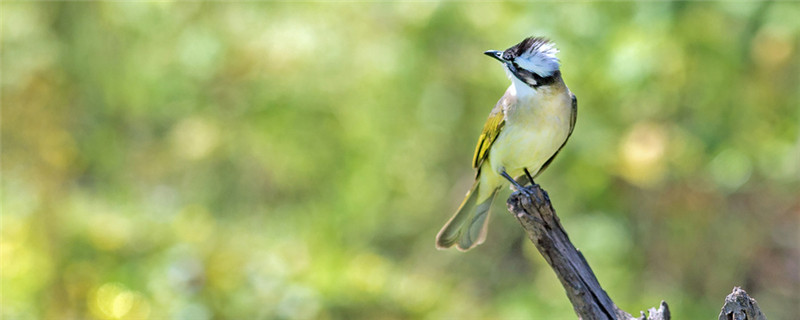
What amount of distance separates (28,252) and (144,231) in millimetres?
726

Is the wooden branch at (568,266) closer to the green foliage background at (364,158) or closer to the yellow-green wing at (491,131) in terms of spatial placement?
the yellow-green wing at (491,131)

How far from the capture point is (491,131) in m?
3.22

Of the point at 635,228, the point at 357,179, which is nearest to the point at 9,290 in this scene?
the point at 357,179

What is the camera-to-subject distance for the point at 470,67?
582 centimetres

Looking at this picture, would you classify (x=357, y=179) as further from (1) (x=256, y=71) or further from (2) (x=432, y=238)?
(1) (x=256, y=71)

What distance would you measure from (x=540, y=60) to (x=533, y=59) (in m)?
0.02

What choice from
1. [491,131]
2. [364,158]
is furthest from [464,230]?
[364,158]

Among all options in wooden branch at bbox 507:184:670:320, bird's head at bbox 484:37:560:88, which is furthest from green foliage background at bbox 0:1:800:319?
wooden branch at bbox 507:184:670:320

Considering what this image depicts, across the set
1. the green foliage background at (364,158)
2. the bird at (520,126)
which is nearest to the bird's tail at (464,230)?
the bird at (520,126)

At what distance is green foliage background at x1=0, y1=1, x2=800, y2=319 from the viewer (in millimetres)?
5180

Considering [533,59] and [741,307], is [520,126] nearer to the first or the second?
[533,59]

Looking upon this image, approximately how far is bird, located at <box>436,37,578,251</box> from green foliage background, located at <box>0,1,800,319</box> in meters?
1.81

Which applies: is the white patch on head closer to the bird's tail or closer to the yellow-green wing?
the yellow-green wing

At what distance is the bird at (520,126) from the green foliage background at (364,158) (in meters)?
1.81
